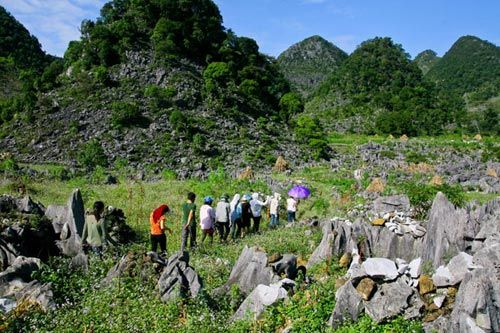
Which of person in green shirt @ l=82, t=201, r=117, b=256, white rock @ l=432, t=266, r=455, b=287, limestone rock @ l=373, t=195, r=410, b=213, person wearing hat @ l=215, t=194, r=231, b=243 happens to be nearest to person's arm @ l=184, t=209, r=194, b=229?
person wearing hat @ l=215, t=194, r=231, b=243

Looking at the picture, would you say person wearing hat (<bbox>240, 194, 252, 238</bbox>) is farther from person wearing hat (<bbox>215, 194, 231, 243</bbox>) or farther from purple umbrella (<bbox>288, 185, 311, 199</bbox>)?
purple umbrella (<bbox>288, 185, 311, 199</bbox>)

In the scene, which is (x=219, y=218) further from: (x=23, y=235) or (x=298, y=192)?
(x=298, y=192)

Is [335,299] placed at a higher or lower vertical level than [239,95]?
lower

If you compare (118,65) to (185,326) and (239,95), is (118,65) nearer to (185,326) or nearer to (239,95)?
(239,95)

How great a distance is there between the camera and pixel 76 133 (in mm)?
40125

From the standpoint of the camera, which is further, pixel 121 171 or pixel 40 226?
pixel 121 171

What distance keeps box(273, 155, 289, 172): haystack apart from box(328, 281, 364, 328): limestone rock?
93.4 ft

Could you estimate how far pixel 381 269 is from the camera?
8125mm

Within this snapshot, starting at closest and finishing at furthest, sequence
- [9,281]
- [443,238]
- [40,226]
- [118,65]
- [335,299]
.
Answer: [335,299] < [9,281] < [443,238] < [40,226] < [118,65]

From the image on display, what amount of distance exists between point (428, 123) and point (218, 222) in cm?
6842

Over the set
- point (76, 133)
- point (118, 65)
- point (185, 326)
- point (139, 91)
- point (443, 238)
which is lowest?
point (185, 326)

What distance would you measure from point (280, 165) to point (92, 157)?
14.7m

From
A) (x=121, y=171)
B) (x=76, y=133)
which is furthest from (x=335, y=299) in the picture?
(x=76, y=133)

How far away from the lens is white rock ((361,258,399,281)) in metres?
8.05
